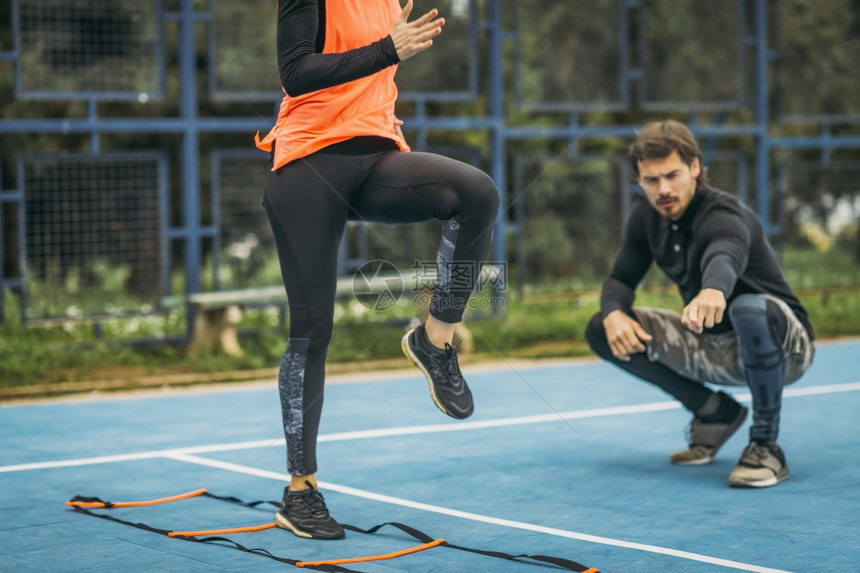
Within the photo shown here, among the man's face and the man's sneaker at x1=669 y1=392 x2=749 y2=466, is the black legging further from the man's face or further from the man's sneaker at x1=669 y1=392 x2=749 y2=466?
the man's sneaker at x1=669 y1=392 x2=749 y2=466

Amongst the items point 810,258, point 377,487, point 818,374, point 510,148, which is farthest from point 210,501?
point 810,258

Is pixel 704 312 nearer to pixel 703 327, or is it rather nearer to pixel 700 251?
pixel 703 327

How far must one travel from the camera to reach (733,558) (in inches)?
133

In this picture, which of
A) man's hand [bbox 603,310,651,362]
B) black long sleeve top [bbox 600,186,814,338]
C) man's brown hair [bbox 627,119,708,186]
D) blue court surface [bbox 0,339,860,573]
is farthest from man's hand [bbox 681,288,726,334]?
man's brown hair [bbox 627,119,708,186]

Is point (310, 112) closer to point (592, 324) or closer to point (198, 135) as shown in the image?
point (592, 324)

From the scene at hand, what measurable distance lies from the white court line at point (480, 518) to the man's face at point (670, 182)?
1.43 m

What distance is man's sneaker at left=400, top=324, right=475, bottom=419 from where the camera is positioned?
3.73 meters

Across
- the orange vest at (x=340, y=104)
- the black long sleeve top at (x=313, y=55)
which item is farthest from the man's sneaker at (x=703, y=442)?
the black long sleeve top at (x=313, y=55)

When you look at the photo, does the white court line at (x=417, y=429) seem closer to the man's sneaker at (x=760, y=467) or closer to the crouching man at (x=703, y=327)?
the crouching man at (x=703, y=327)

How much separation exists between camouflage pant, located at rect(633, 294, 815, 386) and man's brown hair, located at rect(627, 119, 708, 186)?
1.92 feet

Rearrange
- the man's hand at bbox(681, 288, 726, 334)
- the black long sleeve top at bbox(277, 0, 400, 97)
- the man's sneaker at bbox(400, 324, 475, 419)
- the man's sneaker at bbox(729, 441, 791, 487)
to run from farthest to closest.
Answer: the man's sneaker at bbox(729, 441, 791, 487) < the man's hand at bbox(681, 288, 726, 334) < the man's sneaker at bbox(400, 324, 475, 419) < the black long sleeve top at bbox(277, 0, 400, 97)

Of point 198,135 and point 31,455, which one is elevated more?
point 198,135

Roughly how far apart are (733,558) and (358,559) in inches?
41.1

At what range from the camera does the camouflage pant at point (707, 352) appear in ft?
15.2
